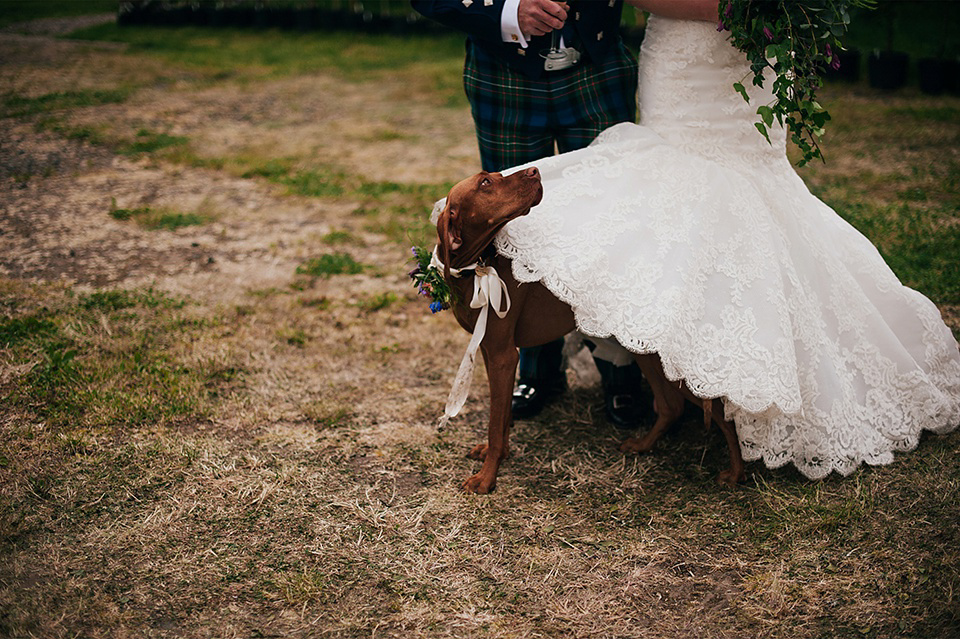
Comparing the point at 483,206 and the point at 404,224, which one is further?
the point at 404,224

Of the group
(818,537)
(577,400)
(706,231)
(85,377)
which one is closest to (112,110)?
(85,377)

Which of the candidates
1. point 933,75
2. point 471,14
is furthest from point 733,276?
point 933,75

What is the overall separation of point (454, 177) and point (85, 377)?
3.93 metres

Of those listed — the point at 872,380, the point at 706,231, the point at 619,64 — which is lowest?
the point at 872,380

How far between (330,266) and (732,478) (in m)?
3.19

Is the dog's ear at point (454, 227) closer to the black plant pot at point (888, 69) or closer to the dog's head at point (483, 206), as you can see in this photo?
the dog's head at point (483, 206)

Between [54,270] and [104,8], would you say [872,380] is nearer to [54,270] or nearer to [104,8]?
[54,270]

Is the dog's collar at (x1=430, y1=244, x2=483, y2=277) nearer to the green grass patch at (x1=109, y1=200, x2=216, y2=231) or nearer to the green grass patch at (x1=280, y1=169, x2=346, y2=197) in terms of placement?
the green grass patch at (x1=109, y1=200, x2=216, y2=231)

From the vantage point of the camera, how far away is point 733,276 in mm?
2965

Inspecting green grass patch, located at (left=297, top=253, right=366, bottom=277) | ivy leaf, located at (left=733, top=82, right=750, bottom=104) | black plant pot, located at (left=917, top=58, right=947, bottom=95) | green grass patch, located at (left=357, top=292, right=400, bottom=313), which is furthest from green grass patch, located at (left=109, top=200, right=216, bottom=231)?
black plant pot, located at (left=917, top=58, right=947, bottom=95)

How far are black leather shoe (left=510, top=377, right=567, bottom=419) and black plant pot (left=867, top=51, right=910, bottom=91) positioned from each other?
7.24m

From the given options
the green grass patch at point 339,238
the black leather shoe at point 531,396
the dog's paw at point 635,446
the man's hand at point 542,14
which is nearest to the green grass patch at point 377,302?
the green grass patch at point 339,238

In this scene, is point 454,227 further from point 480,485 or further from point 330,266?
point 330,266

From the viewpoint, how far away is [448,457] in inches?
138
